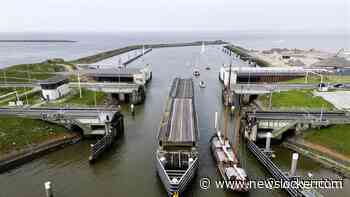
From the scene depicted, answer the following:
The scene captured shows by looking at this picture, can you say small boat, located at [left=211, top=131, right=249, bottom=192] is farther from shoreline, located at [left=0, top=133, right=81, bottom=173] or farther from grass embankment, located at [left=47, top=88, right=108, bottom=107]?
grass embankment, located at [left=47, top=88, right=108, bottom=107]

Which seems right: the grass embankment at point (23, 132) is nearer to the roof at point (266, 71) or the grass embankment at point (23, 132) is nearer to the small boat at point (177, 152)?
the small boat at point (177, 152)

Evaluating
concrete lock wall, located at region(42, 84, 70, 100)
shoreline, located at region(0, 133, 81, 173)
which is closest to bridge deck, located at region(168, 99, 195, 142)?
shoreline, located at region(0, 133, 81, 173)

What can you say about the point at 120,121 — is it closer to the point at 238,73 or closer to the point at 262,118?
the point at 262,118

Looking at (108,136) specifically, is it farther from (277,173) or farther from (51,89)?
(277,173)

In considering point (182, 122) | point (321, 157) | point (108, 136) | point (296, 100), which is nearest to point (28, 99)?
point (108, 136)

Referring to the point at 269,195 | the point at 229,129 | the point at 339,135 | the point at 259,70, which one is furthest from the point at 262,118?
the point at 259,70

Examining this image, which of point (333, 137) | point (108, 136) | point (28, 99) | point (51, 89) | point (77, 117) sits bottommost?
point (108, 136)

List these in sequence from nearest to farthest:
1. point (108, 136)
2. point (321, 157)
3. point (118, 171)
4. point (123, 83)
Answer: point (118, 171) < point (321, 157) < point (108, 136) < point (123, 83)
